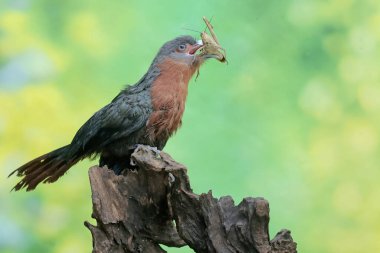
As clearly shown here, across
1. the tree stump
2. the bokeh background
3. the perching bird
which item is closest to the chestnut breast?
the perching bird

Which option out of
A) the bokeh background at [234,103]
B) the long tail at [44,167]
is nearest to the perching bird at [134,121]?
the long tail at [44,167]

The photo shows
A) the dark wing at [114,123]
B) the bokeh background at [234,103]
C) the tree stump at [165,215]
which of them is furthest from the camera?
the bokeh background at [234,103]

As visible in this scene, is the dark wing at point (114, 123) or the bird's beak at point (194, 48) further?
the bird's beak at point (194, 48)

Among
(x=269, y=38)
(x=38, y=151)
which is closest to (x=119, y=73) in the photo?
(x=38, y=151)

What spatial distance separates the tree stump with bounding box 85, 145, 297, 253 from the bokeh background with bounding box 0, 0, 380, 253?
2.74 ft

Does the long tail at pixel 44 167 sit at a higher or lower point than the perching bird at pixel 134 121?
→ lower

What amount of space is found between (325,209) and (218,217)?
3.31ft

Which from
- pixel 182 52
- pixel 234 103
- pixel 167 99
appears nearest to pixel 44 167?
pixel 167 99

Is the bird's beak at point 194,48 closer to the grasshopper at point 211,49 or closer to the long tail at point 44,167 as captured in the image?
the grasshopper at point 211,49

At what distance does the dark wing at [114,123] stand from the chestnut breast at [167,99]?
32mm

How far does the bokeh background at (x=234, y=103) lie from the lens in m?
2.56

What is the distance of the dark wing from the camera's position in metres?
2.00

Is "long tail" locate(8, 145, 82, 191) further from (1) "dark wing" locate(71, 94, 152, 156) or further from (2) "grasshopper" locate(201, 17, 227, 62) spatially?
(2) "grasshopper" locate(201, 17, 227, 62)

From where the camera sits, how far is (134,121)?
6.56 ft
